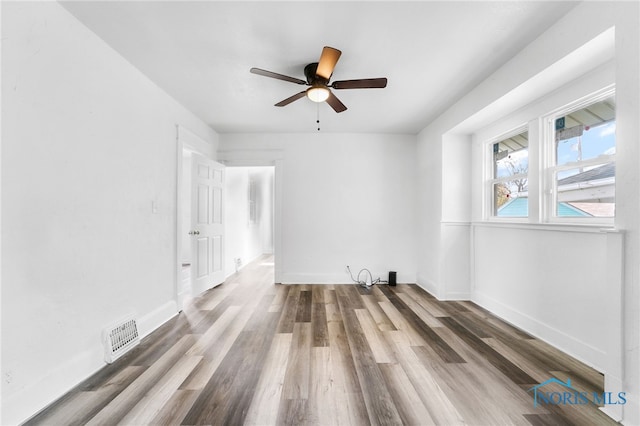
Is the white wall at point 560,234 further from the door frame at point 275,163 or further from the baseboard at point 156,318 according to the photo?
the baseboard at point 156,318

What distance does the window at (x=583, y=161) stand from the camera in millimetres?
1899

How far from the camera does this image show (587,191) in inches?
80.3

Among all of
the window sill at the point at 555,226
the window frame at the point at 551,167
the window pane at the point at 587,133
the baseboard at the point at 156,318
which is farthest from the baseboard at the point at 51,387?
the window pane at the point at 587,133

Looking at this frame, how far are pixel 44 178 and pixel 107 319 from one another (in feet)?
3.78

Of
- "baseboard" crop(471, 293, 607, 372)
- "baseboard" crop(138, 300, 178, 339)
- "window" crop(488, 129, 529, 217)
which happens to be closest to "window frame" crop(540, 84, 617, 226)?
"window" crop(488, 129, 529, 217)

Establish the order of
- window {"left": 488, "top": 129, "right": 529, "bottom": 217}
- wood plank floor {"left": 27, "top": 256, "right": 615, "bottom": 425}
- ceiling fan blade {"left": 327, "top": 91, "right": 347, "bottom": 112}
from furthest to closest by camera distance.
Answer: window {"left": 488, "top": 129, "right": 529, "bottom": 217} → ceiling fan blade {"left": 327, "top": 91, "right": 347, "bottom": 112} → wood plank floor {"left": 27, "top": 256, "right": 615, "bottom": 425}

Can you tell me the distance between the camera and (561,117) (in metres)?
2.25

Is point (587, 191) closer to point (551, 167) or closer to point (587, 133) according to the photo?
point (551, 167)

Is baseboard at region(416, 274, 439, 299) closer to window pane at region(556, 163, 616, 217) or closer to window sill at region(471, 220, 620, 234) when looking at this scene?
window sill at region(471, 220, 620, 234)

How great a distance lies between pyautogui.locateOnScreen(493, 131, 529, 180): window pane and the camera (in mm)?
2688

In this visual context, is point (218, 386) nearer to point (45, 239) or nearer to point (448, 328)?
point (45, 239)

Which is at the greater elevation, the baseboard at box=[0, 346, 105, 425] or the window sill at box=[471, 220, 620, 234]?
the window sill at box=[471, 220, 620, 234]

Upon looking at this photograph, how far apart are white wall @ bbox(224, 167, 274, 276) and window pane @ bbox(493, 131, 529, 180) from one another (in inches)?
166


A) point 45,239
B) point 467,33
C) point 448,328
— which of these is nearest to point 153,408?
point 45,239
